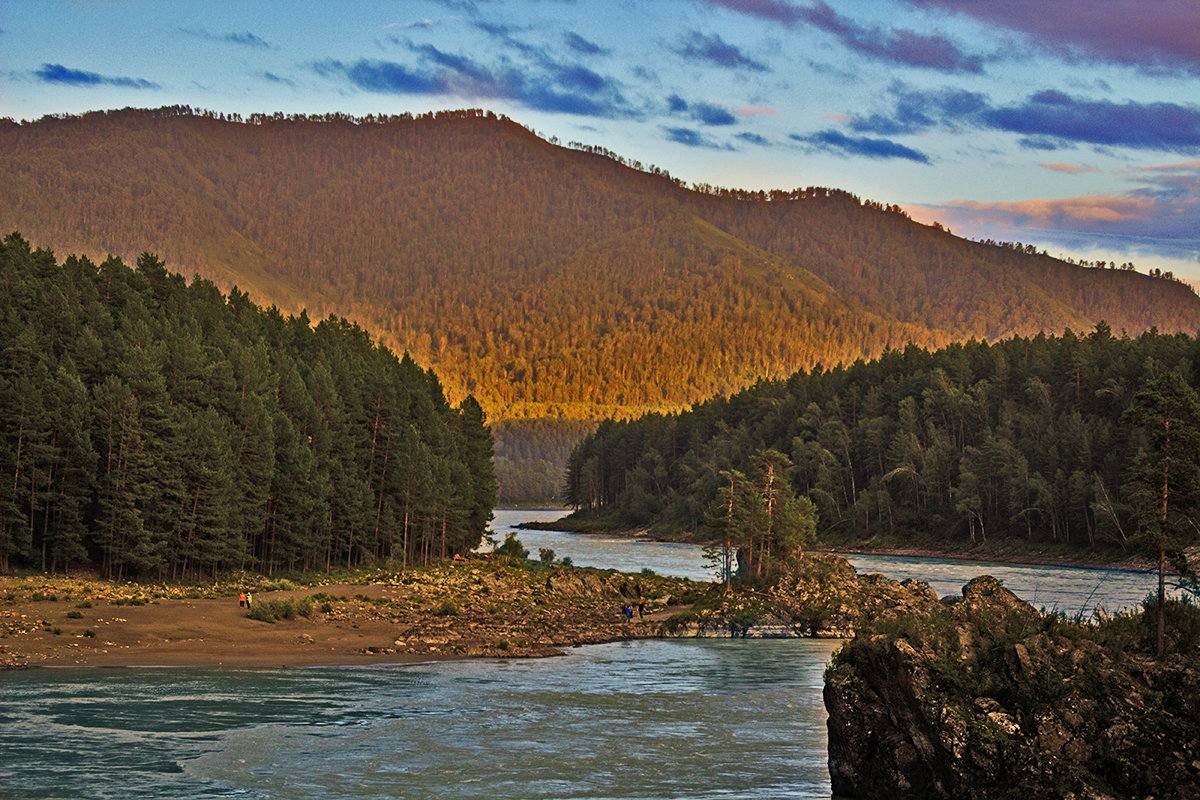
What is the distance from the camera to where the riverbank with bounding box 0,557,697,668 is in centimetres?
4891

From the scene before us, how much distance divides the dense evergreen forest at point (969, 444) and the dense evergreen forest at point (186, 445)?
33.1 meters

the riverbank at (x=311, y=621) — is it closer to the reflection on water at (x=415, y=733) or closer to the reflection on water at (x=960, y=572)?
the reflection on water at (x=415, y=733)

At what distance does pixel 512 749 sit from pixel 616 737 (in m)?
3.85

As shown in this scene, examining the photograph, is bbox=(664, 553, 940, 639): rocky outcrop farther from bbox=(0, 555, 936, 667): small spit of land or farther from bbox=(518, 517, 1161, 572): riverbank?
bbox=(518, 517, 1161, 572): riverbank

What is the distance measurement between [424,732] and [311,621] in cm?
2563

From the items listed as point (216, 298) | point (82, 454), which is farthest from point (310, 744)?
point (216, 298)

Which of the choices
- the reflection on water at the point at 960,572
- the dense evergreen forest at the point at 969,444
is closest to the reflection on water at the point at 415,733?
the reflection on water at the point at 960,572

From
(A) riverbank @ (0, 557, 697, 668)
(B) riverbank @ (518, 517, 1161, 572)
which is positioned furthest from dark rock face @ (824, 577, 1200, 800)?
(B) riverbank @ (518, 517, 1161, 572)

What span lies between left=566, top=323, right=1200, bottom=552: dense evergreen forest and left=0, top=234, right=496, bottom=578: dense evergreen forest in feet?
109

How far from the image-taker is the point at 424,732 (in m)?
35.9

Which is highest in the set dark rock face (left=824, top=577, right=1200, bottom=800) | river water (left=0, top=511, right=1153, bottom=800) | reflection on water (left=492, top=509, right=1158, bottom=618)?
dark rock face (left=824, top=577, right=1200, bottom=800)

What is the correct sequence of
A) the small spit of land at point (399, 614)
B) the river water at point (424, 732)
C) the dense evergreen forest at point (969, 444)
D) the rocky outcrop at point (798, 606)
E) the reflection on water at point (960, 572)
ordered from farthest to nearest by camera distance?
the dense evergreen forest at point (969, 444) → the reflection on water at point (960, 572) → the rocky outcrop at point (798, 606) → the small spit of land at point (399, 614) → the river water at point (424, 732)

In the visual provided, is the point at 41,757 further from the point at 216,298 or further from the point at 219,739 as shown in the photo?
the point at 216,298

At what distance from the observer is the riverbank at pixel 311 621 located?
160 feet
